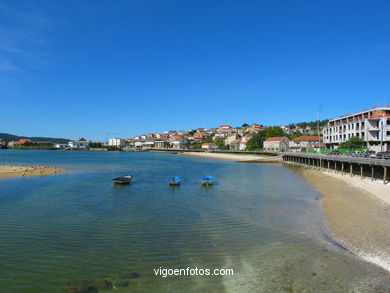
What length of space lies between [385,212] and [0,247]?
22551 millimetres

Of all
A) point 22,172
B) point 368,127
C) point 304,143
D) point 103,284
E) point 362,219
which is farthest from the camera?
point 304,143

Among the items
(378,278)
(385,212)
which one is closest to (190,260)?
(378,278)

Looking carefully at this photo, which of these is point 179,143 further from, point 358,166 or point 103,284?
point 103,284

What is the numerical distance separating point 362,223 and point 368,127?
57.5m

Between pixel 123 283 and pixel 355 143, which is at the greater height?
pixel 355 143

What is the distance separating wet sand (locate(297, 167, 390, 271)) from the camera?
445 inches

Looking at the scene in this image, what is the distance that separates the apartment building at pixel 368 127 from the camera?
58.4 meters

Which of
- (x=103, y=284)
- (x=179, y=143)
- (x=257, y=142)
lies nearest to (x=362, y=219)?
(x=103, y=284)

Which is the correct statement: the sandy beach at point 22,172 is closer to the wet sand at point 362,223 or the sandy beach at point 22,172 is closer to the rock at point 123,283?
the rock at point 123,283

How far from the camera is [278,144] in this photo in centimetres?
10962

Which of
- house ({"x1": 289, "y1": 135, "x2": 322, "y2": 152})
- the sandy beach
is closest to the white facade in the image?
house ({"x1": 289, "y1": 135, "x2": 322, "y2": 152})

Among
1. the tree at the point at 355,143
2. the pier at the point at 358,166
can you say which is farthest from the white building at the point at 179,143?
the tree at the point at 355,143

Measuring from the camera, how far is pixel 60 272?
951 cm

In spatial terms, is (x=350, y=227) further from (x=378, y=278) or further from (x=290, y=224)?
(x=378, y=278)
